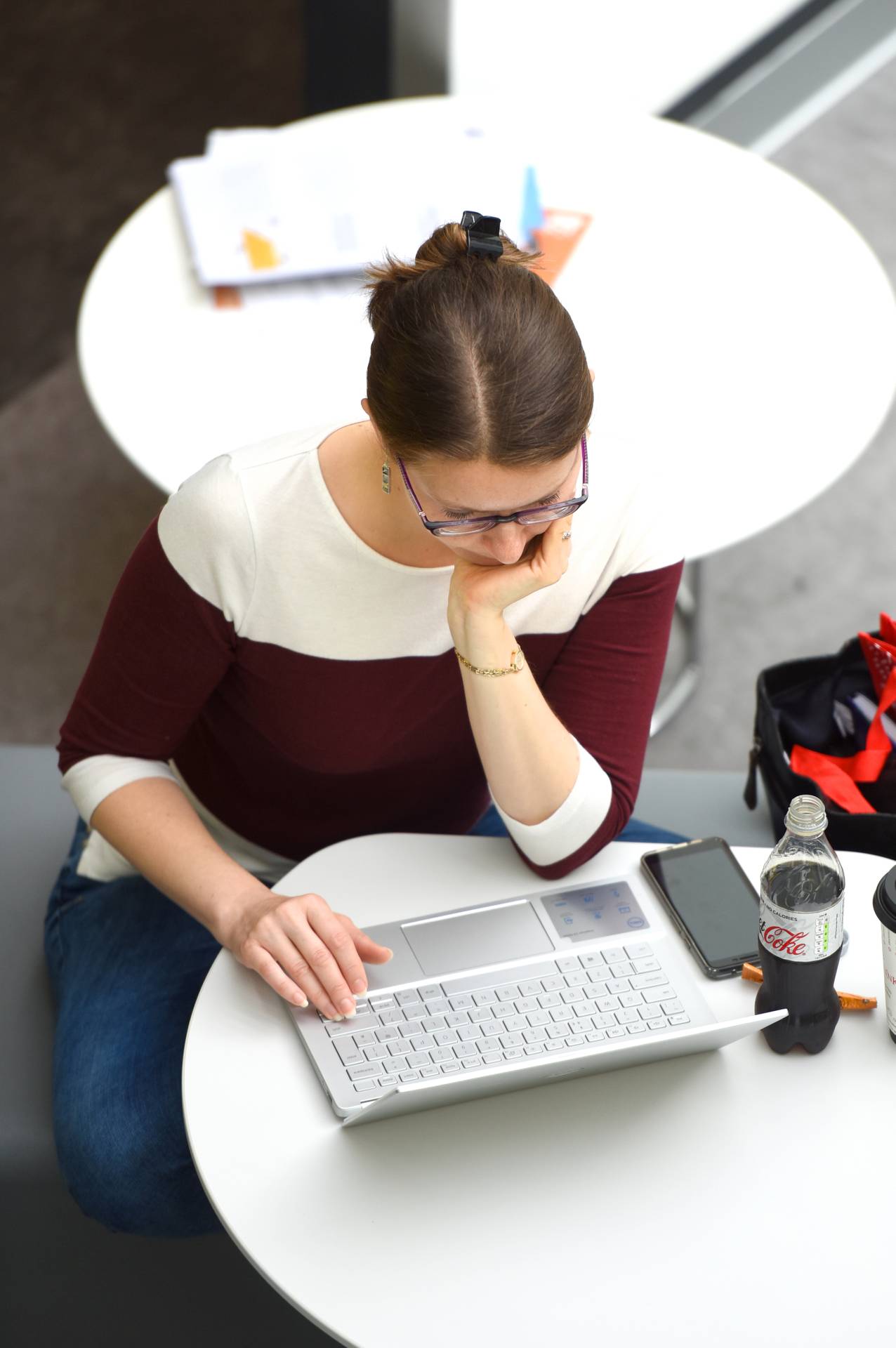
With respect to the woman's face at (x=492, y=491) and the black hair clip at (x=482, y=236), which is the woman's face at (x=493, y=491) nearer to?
the woman's face at (x=492, y=491)

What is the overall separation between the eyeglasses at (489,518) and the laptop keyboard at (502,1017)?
0.38 metres

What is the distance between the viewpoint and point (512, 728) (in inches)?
52.8

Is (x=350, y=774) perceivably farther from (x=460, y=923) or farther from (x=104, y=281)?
(x=104, y=281)

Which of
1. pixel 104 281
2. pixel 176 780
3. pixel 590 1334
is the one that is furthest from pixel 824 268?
pixel 590 1334

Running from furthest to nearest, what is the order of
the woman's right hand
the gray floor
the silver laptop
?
the gray floor → the woman's right hand → the silver laptop

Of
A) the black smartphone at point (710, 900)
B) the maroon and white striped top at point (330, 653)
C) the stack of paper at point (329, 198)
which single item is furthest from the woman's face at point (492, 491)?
the stack of paper at point (329, 198)

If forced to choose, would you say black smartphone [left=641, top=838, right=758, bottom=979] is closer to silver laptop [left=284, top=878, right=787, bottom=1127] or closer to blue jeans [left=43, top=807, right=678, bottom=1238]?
silver laptop [left=284, top=878, right=787, bottom=1127]

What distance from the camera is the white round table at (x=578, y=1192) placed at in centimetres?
98

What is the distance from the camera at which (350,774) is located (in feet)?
4.95

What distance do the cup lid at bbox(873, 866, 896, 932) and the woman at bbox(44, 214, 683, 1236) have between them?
0.99 feet

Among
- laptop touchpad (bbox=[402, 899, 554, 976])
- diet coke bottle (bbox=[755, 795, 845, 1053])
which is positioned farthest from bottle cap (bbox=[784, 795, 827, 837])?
laptop touchpad (bbox=[402, 899, 554, 976])

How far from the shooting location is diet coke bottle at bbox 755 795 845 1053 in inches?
43.3

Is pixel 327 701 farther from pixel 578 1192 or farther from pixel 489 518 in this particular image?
pixel 578 1192

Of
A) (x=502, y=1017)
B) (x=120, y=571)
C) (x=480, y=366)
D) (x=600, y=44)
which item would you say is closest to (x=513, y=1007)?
(x=502, y=1017)
